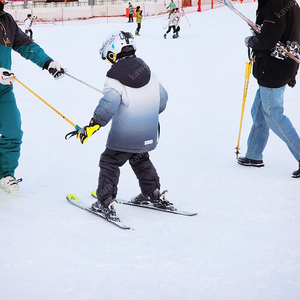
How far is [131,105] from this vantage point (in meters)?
3.53

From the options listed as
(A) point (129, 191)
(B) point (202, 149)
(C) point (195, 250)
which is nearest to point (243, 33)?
(B) point (202, 149)

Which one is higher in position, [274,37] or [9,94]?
[274,37]

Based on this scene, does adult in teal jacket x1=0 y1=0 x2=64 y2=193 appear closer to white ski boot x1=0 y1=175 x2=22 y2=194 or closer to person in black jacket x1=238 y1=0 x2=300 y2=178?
white ski boot x1=0 y1=175 x2=22 y2=194

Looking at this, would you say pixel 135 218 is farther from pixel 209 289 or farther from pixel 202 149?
pixel 202 149

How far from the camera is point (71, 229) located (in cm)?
343

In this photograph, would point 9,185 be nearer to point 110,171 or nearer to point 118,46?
point 110,171

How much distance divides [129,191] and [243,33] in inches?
582

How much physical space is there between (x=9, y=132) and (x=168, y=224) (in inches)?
63.1

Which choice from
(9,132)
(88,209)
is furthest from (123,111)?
(9,132)

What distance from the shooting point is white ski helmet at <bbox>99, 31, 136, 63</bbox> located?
354 centimetres

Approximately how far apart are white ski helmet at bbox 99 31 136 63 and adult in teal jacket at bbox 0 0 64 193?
2.63 ft

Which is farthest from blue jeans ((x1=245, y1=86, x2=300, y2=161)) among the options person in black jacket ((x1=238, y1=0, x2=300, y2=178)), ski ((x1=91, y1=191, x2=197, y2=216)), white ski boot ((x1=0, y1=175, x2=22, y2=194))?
white ski boot ((x1=0, y1=175, x2=22, y2=194))

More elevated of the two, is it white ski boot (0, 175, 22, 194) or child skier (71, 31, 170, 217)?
child skier (71, 31, 170, 217)

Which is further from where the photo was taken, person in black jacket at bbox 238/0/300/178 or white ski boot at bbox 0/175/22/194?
person in black jacket at bbox 238/0/300/178
